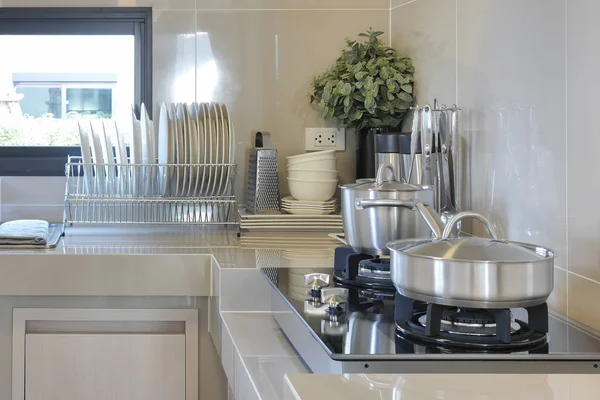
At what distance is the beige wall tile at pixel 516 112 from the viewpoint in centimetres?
130

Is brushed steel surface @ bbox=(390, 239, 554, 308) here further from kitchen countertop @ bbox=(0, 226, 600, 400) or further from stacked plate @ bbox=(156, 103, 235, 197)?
stacked plate @ bbox=(156, 103, 235, 197)

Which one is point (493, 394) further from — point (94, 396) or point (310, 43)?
point (310, 43)

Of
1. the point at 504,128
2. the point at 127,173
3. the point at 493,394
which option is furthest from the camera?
the point at 127,173

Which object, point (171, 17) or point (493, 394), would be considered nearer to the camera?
point (493, 394)

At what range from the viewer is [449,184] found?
5.41 ft

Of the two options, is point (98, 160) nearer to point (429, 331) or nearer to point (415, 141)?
point (415, 141)

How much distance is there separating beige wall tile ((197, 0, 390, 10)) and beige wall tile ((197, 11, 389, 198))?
2 centimetres

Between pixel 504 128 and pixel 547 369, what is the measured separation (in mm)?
720

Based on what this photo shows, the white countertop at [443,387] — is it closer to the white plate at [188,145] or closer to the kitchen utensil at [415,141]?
the kitchen utensil at [415,141]

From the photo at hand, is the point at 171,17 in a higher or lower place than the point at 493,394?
higher

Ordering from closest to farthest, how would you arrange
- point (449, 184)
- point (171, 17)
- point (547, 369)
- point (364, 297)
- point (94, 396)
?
point (547, 369), point (364, 297), point (449, 184), point (94, 396), point (171, 17)

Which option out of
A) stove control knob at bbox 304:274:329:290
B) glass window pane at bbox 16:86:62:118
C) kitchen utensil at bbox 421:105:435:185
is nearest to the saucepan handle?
stove control knob at bbox 304:274:329:290

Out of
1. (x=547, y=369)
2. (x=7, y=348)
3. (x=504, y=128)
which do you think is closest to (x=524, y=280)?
(x=547, y=369)

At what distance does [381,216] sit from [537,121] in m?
0.34
